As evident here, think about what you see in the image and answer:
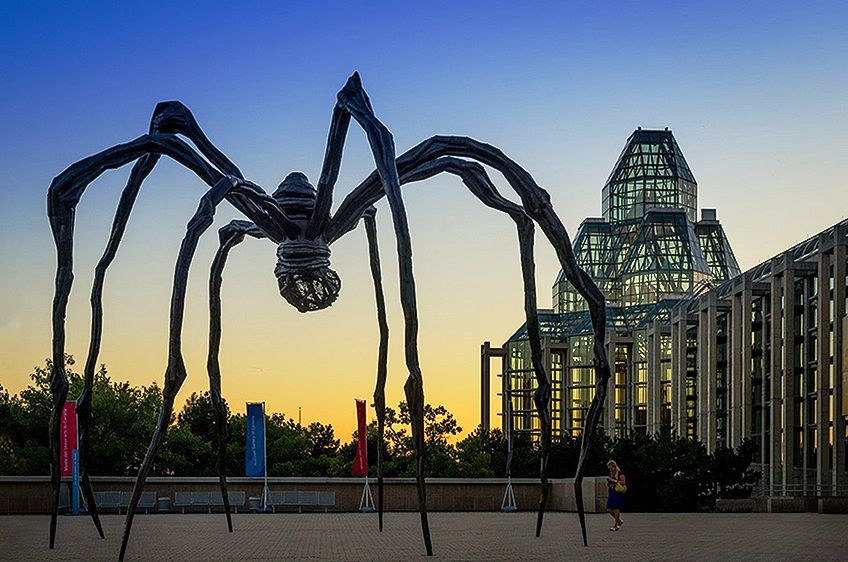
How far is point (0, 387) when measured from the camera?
66438 mm

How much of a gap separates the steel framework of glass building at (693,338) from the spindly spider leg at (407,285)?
41490 millimetres

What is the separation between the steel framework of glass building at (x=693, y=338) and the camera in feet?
174

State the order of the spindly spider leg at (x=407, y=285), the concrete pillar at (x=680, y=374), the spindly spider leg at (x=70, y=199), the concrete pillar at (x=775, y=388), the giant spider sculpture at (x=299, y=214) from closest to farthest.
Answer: the spindly spider leg at (x=407, y=285), the giant spider sculpture at (x=299, y=214), the spindly spider leg at (x=70, y=199), the concrete pillar at (x=775, y=388), the concrete pillar at (x=680, y=374)

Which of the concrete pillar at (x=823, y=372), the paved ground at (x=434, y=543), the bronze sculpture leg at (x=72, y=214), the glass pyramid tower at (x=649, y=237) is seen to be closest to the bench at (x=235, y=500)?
the paved ground at (x=434, y=543)

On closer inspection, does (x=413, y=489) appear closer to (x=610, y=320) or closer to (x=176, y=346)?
(x=176, y=346)

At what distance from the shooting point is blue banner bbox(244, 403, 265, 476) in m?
33.1

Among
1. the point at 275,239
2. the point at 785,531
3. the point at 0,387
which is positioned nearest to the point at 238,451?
the point at 0,387

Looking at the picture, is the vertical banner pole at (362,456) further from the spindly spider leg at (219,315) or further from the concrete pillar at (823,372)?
the concrete pillar at (823,372)

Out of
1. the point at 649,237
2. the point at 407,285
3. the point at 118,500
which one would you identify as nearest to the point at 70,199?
the point at 407,285

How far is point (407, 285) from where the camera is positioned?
9.47m

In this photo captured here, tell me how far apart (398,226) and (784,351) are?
49820 millimetres

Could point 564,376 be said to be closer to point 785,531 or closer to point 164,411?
point 785,531

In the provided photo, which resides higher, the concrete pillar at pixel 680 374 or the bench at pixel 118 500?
the concrete pillar at pixel 680 374

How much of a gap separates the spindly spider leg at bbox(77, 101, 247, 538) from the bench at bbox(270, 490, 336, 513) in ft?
75.8
